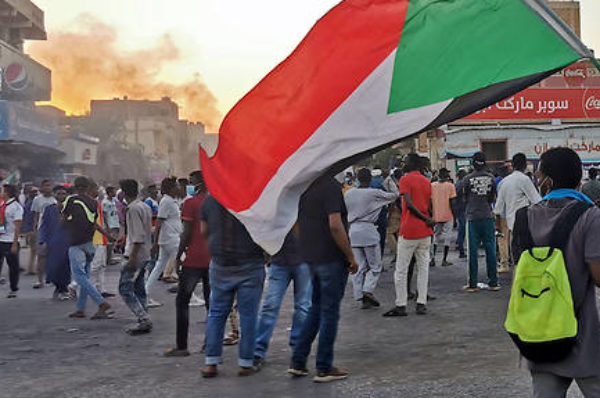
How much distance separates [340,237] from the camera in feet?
20.7

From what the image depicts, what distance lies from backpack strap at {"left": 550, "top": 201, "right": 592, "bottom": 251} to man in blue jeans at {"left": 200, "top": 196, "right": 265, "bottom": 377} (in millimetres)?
3265

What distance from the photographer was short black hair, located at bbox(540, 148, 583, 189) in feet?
12.2

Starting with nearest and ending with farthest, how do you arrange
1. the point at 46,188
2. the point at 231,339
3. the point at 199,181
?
1. the point at 231,339
2. the point at 199,181
3. the point at 46,188

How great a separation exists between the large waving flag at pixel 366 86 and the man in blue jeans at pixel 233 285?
85 cm

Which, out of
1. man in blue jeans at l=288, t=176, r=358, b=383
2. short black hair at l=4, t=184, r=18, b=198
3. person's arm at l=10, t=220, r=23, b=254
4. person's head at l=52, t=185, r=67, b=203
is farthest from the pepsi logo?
man in blue jeans at l=288, t=176, r=358, b=383

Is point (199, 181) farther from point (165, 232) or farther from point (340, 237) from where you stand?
point (165, 232)

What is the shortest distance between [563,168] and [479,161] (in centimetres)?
703

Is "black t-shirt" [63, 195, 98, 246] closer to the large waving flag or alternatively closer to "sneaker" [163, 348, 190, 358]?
"sneaker" [163, 348, 190, 358]

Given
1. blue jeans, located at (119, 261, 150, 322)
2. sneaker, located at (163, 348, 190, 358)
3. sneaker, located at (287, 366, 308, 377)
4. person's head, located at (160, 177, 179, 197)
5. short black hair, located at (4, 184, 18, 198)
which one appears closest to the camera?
sneaker, located at (287, 366, 308, 377)

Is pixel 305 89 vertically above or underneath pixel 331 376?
above

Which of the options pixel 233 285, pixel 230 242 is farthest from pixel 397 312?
pixel 230 242

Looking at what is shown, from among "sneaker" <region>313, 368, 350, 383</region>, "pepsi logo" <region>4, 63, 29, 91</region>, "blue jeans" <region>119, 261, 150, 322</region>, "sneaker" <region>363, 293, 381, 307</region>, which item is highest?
"pepsi logo" <region>4, 63, 29, 91</region>

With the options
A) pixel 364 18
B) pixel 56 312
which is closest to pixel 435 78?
pixel 364 18

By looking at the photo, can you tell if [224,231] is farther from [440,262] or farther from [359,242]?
[440,262]
